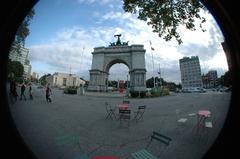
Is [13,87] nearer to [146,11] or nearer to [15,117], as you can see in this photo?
[15,117]

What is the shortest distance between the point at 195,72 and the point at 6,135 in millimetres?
4333

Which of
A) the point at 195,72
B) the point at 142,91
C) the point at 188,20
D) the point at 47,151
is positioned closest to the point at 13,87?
the point at 47,151

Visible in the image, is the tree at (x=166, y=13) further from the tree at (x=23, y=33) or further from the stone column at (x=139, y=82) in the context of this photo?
the stone column at (x=139, y=82)

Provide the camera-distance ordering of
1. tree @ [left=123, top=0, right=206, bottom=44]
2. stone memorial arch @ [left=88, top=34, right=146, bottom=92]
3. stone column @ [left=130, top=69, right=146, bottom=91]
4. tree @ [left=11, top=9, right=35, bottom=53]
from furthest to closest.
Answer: stone memorial arch @ [left=88, top=34, right=146, bottom=92] → stone column @ [left=130, top=69, right=146, bottom=91] → tree @ [left=123, top=0, right=206, bottom=44] → tree @ [left=11, top=9, right=35, bottom=53]

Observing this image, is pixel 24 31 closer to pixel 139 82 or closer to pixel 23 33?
pixel 23 33

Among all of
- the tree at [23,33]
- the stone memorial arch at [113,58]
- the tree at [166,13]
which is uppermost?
the stone memorial arch at [113,58]

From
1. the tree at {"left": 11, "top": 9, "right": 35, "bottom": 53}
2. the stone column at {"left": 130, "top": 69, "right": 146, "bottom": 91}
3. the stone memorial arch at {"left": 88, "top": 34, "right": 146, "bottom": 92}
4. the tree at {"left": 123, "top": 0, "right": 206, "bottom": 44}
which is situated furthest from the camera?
the stone memorial arch at {"left": 88, "top": 34, "right": 146, "bottom": 92}

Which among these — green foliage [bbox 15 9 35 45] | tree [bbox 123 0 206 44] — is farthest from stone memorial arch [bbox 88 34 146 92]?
green foliage [bbox 15 9 35 45]

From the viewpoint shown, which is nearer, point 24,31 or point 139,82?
point 24,31

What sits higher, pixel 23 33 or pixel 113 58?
pixel 113 58

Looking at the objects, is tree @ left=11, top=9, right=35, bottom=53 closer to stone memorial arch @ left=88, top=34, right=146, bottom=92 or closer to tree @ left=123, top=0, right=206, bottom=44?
tree @ left=123, top=0, right=206, bottom=44

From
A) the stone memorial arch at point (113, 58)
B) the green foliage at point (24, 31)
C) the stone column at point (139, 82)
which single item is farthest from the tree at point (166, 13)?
the stone memorial arch at point (113, 58)

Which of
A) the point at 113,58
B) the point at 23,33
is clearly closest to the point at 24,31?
the point at 23,33

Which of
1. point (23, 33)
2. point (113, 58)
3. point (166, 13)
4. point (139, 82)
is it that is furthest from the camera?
point (113, 58)
